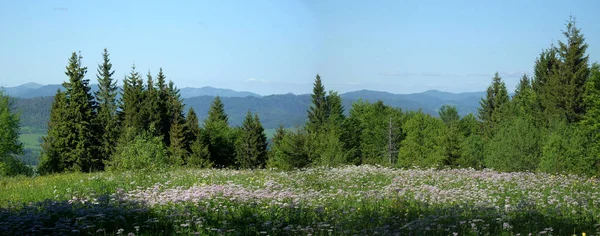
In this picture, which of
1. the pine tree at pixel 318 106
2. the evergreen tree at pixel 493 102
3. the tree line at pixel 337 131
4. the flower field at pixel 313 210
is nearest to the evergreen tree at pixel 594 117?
the tree line at pixel 337 131

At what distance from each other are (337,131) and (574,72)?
27.4 metres

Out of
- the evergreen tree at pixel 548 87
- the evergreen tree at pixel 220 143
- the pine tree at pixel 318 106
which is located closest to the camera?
the evergreen tree at pixel 548 87

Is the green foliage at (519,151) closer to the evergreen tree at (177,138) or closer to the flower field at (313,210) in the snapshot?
the flower field at (313,210)

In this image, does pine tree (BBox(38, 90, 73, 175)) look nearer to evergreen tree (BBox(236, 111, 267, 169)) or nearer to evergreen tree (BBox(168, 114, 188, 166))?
evergreen tree (BBox(168, 114, 188, 166))

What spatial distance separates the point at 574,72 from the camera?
1786 inches

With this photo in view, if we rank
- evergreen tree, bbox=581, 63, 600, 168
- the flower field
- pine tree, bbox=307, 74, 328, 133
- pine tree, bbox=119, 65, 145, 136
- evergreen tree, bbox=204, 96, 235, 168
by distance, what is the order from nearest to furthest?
the flower field → evergreen tree, bbox=581, 63, 600, 168 → pine tree, bbox=119, 65, 145, 136 → evergreen tree, bbox=204, 96, 235, 168 → pine tree, bbox=307, 74, 328, 133

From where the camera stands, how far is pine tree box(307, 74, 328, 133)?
231 feet

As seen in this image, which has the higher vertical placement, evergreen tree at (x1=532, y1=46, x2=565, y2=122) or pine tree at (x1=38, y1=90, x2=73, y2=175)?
evergreen tree at (x1=532, y1=46, x2=565, y2=122)

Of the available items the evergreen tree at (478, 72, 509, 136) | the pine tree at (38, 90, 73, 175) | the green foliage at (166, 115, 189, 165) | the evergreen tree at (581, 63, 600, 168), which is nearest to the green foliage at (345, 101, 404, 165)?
the evergreen tree at (478, 72, 509, 136)

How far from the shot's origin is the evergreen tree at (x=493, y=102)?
228 ft

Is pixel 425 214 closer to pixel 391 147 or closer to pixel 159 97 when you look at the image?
pixel 159 97

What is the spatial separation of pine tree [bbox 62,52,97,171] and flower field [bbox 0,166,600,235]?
107 feet

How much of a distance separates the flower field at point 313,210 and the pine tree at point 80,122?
3250 centimetres

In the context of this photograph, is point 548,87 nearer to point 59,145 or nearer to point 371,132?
point 371,132
